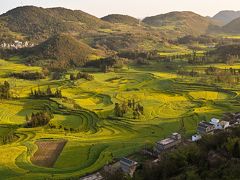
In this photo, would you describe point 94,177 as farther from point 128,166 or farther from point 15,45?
point 15,45

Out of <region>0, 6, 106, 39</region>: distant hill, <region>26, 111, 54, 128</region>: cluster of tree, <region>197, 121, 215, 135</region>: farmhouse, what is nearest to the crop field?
<region>26, 111, 54, 128</region>: cluster of tree

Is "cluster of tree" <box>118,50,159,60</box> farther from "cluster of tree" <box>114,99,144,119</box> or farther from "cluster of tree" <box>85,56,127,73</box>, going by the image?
"cluster of tree" <box>114,99,144,119</box>

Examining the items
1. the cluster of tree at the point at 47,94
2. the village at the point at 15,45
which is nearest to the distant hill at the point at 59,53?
the village at the point at 15,45

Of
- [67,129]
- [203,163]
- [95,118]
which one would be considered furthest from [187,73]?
[203,163]

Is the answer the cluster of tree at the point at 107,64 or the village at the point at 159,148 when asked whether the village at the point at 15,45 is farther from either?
the village at the point at 159,148

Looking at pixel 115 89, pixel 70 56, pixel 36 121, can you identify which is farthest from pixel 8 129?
pixel 70 56

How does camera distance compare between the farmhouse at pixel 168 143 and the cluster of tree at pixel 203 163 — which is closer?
the cluster of tree at pixel 203 163
